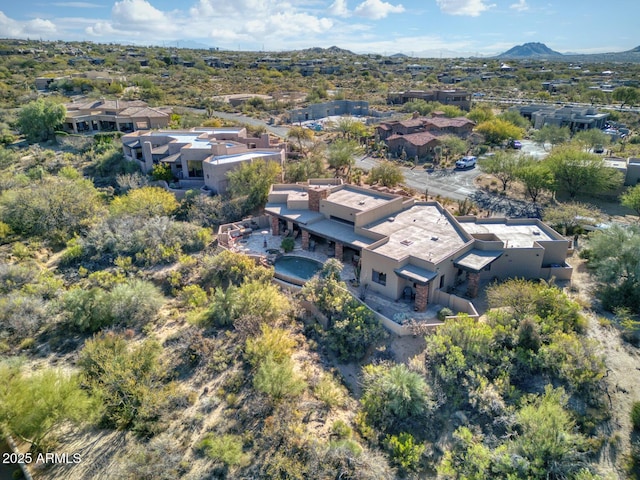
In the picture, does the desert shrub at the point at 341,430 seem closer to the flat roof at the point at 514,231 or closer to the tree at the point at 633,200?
the flat roof at the point at 514,231

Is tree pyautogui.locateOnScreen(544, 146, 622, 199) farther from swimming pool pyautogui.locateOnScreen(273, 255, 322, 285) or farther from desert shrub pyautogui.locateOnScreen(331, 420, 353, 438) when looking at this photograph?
desert shrub pyautogui.locateOnScreen(331, 420, 353, 438)

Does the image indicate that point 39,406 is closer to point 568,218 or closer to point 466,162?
point 568,218

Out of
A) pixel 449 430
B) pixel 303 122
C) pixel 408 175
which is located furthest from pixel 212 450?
pixel 303 122

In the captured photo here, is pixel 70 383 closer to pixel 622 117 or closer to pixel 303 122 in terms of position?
pixel 303 122

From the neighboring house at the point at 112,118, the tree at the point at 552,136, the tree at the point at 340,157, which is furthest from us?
the neighboring house at the point at 112,118

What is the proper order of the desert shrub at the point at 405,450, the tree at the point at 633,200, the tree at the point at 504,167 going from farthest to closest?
the tree at the point at 504,167 < the tree at the point at 633,200 < the desert shrub at the point at 405,450

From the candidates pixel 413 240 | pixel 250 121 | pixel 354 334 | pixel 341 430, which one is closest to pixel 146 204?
pixel 354 334

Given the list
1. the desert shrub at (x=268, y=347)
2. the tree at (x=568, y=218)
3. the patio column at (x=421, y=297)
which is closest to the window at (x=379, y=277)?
the patio column at (x=421, y=297)
